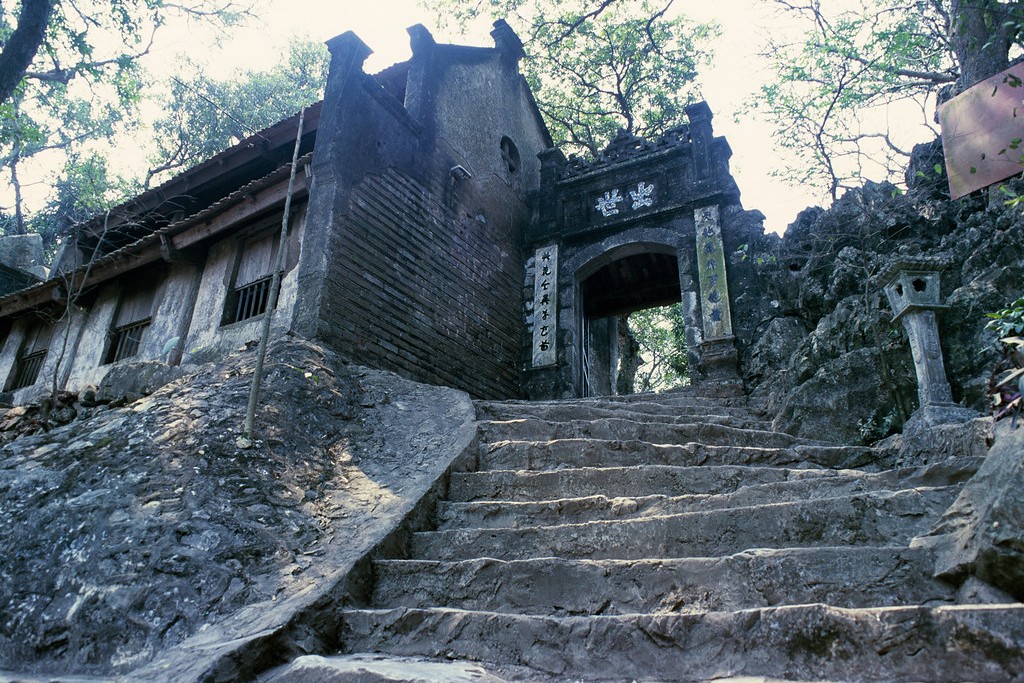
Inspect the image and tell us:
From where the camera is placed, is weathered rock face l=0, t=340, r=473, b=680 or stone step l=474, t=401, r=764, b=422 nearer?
weathered rock face l=0, t=340, r=473, b=680

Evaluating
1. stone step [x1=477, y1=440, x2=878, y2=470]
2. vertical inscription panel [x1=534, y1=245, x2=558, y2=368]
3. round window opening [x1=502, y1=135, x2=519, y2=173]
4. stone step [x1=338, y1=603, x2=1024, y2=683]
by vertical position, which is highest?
round window opening [x1=502, y1=135, x2=519, y2=173]

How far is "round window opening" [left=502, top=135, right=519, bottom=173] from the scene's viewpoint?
38.0ft

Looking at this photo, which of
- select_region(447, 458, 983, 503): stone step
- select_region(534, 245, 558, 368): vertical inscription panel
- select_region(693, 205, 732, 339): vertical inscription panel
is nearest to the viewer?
select_region(447, 458, 983, 503): stone step

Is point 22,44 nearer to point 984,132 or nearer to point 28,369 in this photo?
point 28,369

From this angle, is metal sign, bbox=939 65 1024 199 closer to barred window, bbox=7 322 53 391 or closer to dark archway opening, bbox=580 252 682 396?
dark archway opening, bbox=580 252 682 396

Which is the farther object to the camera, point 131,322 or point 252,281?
point 131,322

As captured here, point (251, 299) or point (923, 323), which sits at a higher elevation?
point (251, 299)

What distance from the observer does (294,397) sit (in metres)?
4.90

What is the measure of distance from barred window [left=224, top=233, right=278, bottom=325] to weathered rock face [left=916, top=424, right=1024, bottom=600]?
7.41m

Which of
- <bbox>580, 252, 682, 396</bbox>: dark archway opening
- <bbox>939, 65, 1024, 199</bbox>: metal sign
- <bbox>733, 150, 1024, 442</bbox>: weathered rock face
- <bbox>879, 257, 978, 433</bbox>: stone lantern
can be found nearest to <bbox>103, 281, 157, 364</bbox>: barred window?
<bbox>580, 252, 682, 396</bbox>: dark archway opening

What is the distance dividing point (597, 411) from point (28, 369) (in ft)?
33.3

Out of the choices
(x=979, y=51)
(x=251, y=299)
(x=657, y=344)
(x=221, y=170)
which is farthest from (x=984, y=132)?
(x=657, y=344)

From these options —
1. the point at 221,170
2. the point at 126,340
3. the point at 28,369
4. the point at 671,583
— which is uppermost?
the point at 221,170

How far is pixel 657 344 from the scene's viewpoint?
72.9ft
